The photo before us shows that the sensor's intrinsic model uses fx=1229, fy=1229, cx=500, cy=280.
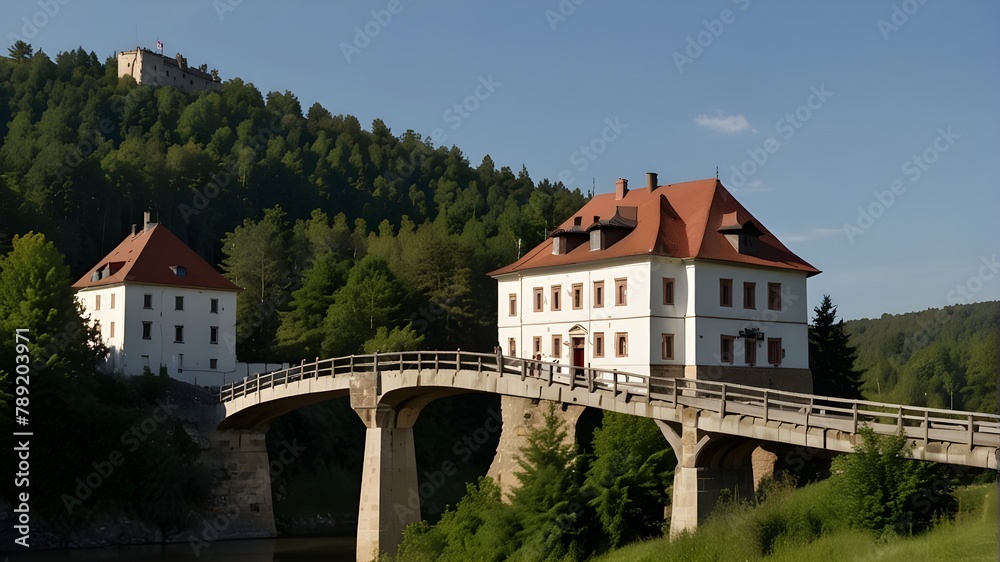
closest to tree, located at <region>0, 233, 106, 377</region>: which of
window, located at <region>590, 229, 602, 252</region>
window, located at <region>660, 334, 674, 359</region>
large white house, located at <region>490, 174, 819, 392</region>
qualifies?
large white house, located at <region>490, 174, 819, 392</region>

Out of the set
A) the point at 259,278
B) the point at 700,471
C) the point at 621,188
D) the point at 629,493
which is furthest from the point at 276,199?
the point at 700,471

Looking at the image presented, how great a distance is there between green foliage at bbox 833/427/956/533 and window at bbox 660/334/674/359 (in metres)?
21.8

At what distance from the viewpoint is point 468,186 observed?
450ft

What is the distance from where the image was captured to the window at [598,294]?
52.9 meters

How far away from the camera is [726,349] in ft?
171

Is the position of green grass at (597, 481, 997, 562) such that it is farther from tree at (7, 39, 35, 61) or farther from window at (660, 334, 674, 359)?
tree at (7, 39, 35, 61)

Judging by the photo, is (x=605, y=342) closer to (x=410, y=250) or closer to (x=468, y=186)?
(x=410, y=250)

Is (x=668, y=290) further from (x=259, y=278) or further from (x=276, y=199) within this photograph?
(x=276, y=199)

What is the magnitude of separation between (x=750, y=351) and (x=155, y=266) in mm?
34468

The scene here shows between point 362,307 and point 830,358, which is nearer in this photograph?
point 830,358

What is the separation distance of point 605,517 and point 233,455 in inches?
1195

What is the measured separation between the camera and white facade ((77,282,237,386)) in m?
66.9


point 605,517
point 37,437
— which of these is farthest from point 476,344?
point 605,517

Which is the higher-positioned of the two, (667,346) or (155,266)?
(155,266)
